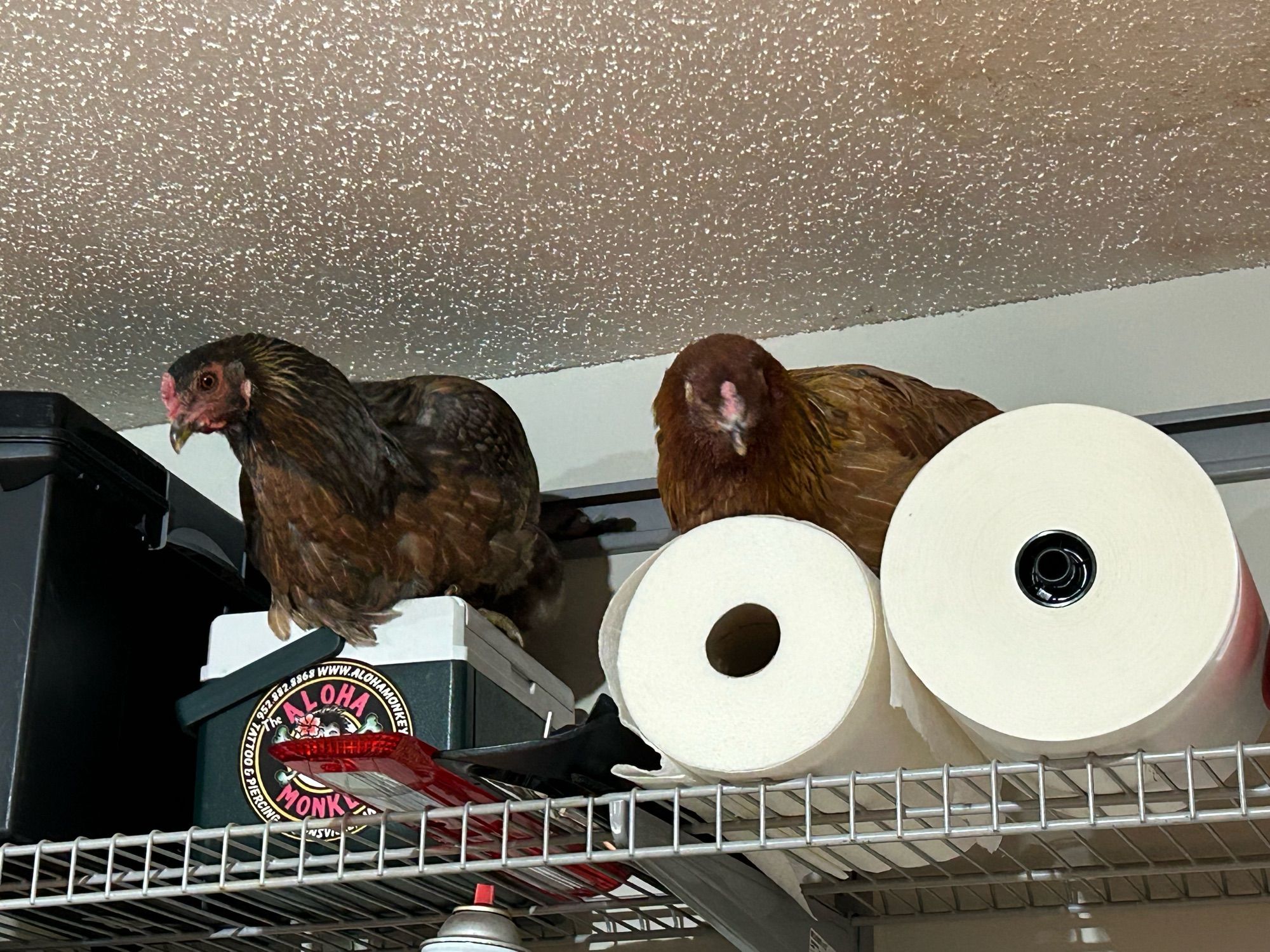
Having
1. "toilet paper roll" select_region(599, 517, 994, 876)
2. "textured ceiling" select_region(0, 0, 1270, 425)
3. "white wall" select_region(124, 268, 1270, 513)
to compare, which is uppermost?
"textured ceiling" select_region(0, 0, 1270, 425)

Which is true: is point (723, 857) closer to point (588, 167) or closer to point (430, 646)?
point (430, 646)

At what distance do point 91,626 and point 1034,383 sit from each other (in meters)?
0.91

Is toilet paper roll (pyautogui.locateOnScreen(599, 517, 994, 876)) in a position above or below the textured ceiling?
below

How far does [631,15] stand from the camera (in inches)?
42.9

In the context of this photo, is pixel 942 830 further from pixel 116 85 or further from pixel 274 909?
pixel 116 85

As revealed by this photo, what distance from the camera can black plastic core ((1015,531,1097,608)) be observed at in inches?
32.5

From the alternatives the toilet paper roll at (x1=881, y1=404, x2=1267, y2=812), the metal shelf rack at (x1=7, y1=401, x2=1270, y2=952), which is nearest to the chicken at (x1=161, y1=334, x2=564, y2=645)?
the metal shelf rack at (x1=7, y1=401, x2=1270, y2=952)

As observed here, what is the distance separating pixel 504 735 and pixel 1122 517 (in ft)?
1.87

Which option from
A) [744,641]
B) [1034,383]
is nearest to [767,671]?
[744,641]

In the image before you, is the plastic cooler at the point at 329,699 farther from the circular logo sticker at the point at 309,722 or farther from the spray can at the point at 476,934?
the spray can at the point at 476,934

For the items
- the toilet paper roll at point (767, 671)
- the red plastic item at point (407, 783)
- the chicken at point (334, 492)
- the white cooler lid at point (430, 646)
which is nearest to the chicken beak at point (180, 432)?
the chicken at point (334, 492)

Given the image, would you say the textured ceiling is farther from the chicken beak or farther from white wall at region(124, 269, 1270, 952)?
the chicken beak

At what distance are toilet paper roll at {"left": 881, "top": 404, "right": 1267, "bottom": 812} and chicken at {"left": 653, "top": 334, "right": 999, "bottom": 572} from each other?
0.17 meters

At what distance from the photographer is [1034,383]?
55.4 inches
